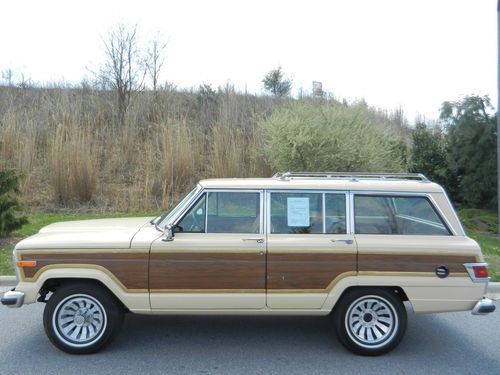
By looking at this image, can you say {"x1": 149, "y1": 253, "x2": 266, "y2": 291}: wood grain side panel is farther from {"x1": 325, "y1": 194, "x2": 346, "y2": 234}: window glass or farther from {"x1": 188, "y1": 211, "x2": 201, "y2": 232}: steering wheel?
{"x1": 325, "y1": 194, "x2": 346, "y2": 234}: window glass

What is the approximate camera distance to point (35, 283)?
473 cm

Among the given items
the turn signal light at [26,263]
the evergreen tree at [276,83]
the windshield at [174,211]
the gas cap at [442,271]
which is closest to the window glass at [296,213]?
the windshield at [174,211]

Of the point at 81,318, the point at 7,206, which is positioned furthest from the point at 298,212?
the point at 7,206

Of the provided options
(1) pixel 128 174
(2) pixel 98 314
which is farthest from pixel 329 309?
(1) pixel 128 174

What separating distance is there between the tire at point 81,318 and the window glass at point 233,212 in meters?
1.25

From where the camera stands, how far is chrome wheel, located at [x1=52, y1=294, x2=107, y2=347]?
478cm

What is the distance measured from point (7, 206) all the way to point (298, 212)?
7.14 m

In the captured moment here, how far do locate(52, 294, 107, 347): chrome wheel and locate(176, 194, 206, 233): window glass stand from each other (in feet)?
3.62

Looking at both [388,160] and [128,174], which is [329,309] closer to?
[388,160]

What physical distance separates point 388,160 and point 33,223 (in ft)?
30.1

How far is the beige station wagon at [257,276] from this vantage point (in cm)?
475

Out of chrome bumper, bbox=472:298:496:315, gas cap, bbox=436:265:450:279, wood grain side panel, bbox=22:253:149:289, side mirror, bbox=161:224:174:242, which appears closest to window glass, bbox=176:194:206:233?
side mirror, bbox=161:224:174:242

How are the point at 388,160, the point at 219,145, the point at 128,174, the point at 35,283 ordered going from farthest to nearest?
1. the point at 128,174
2. the point at 219,145
3. the point at 388,160
4. the point at 35,283

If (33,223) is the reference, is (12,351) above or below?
below
